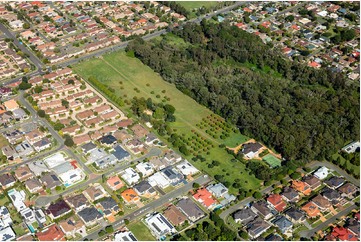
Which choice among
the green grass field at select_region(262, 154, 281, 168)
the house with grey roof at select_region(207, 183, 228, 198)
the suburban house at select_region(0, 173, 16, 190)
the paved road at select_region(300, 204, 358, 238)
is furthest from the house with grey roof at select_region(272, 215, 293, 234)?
the suburban house at select_region(0, 173, 16, 190)

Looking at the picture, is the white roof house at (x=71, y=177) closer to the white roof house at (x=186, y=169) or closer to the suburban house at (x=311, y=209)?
the white roof house at (x=186, y=169)

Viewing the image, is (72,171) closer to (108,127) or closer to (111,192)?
(111,192)

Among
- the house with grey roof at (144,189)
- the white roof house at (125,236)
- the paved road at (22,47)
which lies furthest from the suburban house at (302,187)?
the paved road at (22,47)

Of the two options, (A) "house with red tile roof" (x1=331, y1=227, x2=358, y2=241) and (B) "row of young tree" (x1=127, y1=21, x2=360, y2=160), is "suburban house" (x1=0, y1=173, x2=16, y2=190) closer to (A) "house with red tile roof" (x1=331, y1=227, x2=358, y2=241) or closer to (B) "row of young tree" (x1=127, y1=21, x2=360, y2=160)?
A: (B) "row of young tree" (x1=127, y1=21, x2=360, y2=160)

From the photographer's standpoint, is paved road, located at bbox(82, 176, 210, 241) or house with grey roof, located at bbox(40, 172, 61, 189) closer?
paved road, located at bbox(82, 176, 210, 241)

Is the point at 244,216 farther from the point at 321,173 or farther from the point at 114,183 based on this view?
the point at 114,183

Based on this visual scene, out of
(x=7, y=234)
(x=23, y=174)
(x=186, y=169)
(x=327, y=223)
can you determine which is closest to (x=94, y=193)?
(x=23, y=174)
